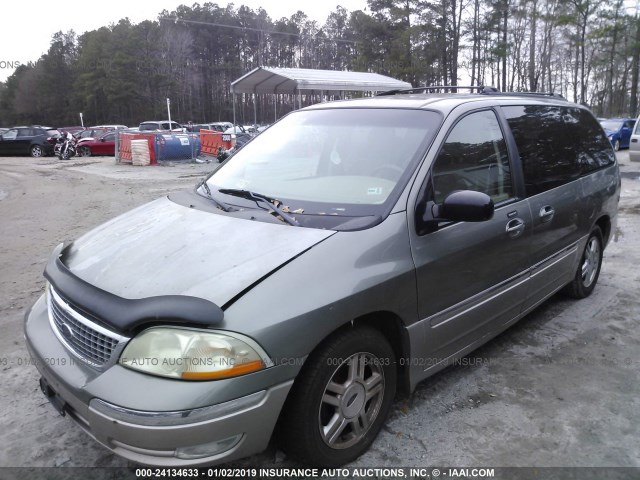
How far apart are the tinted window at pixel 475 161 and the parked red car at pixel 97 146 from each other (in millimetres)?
25653

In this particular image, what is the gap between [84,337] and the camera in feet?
7.19

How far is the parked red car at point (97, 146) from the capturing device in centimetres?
2577

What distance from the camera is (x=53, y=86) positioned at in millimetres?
70875

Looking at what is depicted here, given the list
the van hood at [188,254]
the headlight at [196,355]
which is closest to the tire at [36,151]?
the van hood at [188,254]

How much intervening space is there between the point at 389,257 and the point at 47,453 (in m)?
2.04

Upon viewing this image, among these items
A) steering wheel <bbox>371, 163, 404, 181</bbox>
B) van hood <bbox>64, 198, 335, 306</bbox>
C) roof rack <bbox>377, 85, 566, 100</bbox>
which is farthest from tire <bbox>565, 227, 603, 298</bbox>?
van hood <bbox>64, 198, 335, 306</bbox>

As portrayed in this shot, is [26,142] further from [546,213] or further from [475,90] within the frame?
[546,213]

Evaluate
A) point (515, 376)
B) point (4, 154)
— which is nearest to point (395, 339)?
point (515, 376)

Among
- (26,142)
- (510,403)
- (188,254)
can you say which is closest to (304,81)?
(26,142)

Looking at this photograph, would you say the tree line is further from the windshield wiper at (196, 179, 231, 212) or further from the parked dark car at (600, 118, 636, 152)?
the windshield wiper at (196, 179, 231, 212)

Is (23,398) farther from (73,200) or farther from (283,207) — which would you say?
(73,200)

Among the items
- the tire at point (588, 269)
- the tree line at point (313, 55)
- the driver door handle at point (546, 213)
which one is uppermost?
the tree line at point (313, 55)

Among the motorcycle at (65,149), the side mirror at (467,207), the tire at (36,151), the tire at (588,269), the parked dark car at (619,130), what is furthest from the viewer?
the tire at (36,151)

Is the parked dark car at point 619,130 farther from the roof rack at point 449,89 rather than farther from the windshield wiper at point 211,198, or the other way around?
the windshield wiper at point 211,198
